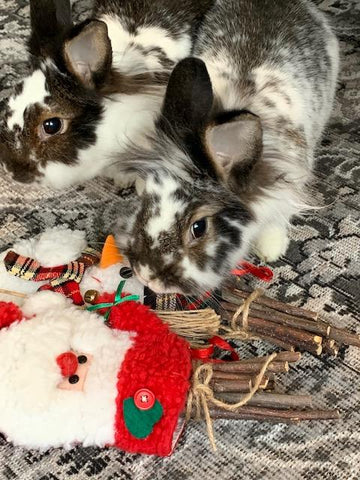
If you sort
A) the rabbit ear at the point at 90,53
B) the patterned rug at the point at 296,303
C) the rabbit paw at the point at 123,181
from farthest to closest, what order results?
1. the rabbit paw at the point at 123,181
2. the rabbit ear at the point at 90,53
3. the patterned rug at the point at 296,303

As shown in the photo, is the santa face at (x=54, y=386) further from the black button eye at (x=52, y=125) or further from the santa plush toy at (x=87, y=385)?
the black button eye at (x=52, y=125)

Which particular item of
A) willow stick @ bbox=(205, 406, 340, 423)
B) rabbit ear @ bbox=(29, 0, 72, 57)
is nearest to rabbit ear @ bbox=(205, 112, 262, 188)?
willow stick @ bbox=(205, 406, 340, 423)

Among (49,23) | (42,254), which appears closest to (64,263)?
(42,254)

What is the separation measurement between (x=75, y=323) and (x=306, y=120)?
768 mm

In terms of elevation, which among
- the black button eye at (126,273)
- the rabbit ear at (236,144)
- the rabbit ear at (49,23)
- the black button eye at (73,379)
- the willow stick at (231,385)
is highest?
the rabbit ear at (49,23)

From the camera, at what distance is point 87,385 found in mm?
1096

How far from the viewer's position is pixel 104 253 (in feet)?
4.34

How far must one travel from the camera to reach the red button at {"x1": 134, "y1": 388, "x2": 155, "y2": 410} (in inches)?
42.4

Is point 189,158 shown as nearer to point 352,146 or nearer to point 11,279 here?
point 11,279

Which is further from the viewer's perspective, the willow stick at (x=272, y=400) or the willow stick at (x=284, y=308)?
the willow stick at (x=284, y=308)

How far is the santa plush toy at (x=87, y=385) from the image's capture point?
1.07 metres

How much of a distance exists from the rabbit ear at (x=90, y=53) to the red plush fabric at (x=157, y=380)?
0.66m

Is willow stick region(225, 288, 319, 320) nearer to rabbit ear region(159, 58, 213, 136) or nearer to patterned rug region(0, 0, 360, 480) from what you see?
patterned rug region(0, 0, 360, 480)

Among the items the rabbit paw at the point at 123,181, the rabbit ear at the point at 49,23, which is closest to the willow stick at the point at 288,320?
the rabbit paw at the point at 123,181
